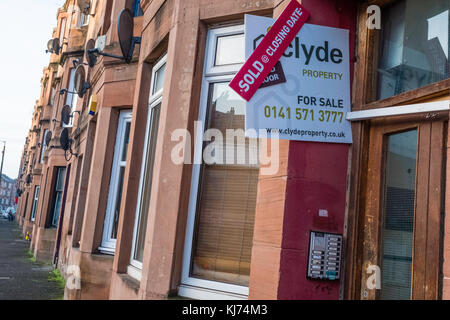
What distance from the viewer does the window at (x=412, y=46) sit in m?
3.32

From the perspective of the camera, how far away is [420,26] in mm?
3510

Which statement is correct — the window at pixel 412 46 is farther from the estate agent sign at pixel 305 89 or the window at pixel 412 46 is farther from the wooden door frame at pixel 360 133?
the estate agent sign at pixel 305 89

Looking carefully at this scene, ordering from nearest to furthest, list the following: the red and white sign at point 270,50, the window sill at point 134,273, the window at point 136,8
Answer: the red and white sign at point 270,50 → the window sill at point 134,273 → the window at point 136,8

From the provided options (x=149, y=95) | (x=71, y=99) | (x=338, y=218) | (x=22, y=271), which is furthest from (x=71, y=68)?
(x=338, y=218)

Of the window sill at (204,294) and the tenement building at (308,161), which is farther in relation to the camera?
the window sill at (204,294)

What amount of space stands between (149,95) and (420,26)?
11.7 feet

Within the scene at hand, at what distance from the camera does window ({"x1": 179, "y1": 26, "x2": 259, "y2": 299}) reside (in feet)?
13.5

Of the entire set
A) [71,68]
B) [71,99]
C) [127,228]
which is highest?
[71,68]

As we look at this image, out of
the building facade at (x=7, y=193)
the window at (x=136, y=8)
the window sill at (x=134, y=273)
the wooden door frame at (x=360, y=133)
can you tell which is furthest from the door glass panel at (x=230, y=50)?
the building facade at (x=7, y=193)

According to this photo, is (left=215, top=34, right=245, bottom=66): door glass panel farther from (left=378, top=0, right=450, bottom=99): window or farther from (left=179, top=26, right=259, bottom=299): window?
(left=378, top=0, right=450, bottom=99): window

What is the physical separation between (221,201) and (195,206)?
297 mm

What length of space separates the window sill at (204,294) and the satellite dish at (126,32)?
4.61m
